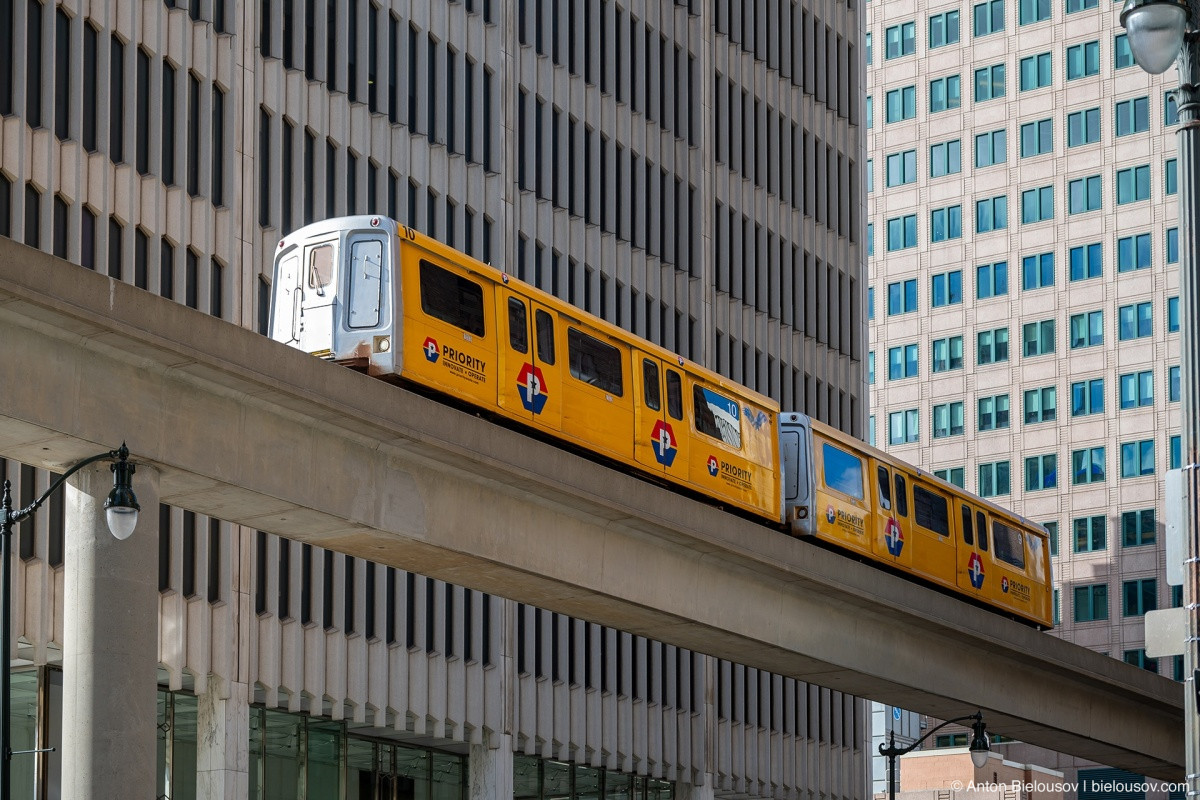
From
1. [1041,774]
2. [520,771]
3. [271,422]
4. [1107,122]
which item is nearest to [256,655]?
[520,771]

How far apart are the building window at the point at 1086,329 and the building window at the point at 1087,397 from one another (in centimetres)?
183

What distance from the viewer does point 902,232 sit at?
11175cm

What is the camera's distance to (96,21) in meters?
40.7

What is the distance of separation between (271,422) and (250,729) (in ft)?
66.4

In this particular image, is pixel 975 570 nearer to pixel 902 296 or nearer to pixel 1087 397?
pixel 1087 397

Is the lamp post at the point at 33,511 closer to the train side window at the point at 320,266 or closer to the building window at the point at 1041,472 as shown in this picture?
the train side window at the point at 320,266

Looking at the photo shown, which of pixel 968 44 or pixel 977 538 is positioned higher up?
pixel 968 44

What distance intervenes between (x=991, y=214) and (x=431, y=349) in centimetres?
8288

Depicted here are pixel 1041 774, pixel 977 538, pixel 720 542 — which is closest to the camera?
pixel 720 542

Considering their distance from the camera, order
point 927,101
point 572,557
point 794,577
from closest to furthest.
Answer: point 572,557, point 794,577, point 927,101

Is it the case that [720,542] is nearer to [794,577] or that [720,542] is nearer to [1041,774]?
[794,577]

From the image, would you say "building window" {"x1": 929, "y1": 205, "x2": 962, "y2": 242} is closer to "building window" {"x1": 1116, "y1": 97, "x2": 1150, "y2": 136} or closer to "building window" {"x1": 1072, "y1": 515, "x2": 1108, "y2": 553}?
"building window" {"x1": 1116, "y1": 97, "x2": 1150, "y2": 136}

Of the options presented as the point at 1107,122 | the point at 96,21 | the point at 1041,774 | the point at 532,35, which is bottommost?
the point at 1041,774

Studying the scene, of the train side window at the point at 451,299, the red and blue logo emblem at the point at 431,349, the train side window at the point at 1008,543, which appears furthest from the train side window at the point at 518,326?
the train side window at the point at 1008,543
